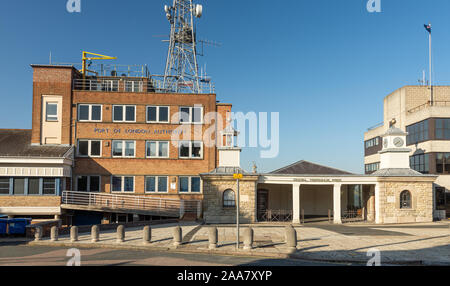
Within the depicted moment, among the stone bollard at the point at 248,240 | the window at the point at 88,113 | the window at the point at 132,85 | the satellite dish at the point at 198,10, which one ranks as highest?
the satellite dish at the point at 198,10

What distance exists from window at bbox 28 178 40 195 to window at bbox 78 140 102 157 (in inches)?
182

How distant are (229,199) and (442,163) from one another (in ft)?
71.3

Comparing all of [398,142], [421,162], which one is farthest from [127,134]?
[421,162]

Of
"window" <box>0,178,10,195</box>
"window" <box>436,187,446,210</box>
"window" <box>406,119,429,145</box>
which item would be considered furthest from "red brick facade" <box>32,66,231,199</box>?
"window" <box>436,187,446,210</box>

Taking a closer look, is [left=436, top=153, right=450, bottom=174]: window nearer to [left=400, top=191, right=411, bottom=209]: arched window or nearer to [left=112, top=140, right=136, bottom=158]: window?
[left=400, top=191, right=411, bottom=209]: arched window

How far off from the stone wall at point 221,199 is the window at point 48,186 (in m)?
12.3

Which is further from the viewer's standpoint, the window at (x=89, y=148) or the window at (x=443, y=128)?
the window at (x=443, y=128)

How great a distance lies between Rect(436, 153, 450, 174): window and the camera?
3578cm

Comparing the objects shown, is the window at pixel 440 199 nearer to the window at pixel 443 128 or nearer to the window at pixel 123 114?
the window at pixel 443 128

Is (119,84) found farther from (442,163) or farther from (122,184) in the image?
(442,163)

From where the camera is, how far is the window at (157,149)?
111ft

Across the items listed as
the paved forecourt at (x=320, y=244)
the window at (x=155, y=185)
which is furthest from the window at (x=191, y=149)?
the paved forecourt at (x=320, y=244)
